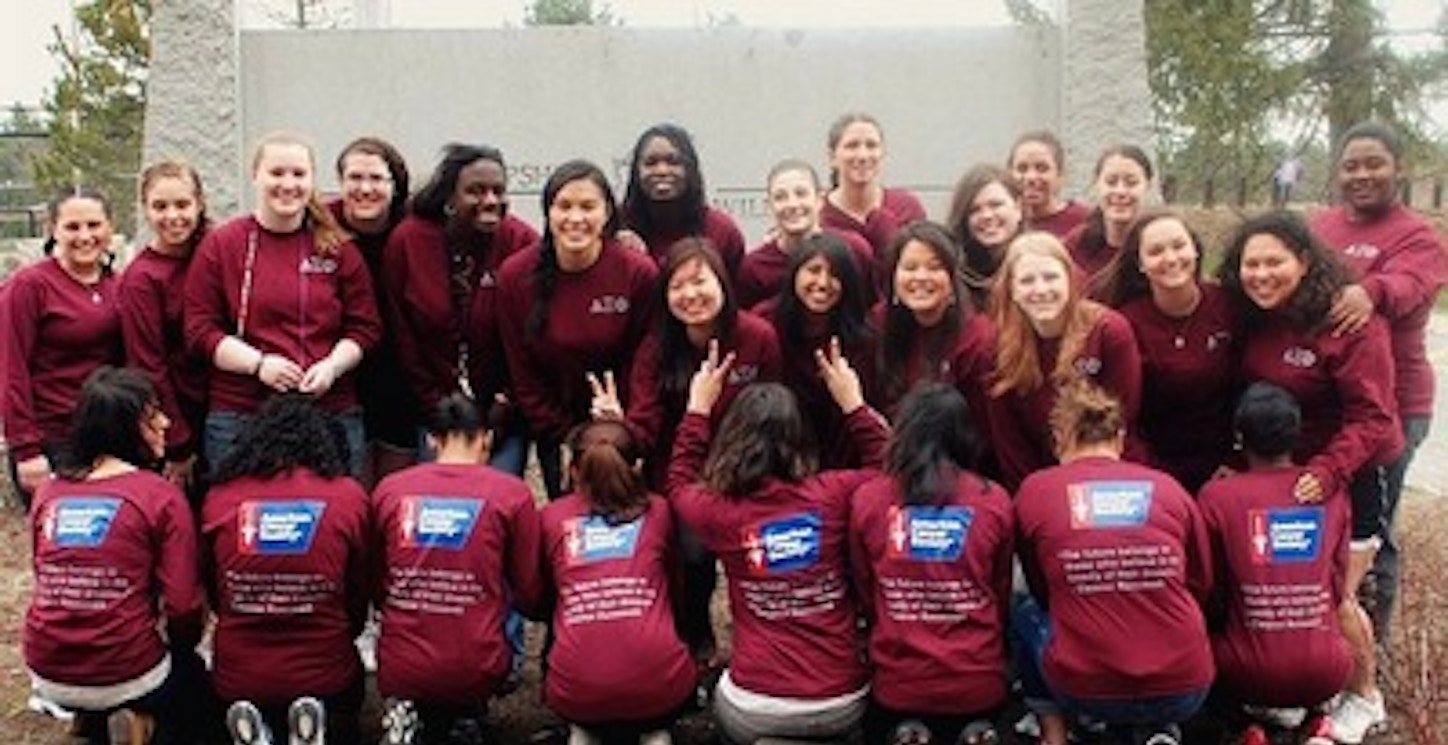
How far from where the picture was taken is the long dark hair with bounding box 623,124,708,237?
4762 millimetres

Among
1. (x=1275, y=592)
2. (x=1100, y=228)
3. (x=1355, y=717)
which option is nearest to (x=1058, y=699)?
(x=1275, y=592)

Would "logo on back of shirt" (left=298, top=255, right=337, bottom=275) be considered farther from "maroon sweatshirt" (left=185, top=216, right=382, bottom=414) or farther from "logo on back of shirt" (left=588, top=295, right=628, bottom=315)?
"logo on back of shirt" (left=588, top=295, right=628, bottom=315)

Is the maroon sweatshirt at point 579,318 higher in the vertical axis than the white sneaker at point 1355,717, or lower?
higher

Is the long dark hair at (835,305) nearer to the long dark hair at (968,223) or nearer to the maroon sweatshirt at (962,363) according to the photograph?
the maroon sweatshirt at (962,363)

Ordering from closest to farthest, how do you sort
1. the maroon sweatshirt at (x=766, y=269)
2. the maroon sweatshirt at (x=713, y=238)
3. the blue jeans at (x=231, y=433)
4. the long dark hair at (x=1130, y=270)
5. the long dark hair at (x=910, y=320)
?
the long dark hair at (x=910, y=320) < the long dark hair at (x=1130, y=270) < the blue jeans at (x=231, y=433) < the maroon sweatshirt at (x=766, y=269) < the maroon sweatshirt at (x=713, y=238)

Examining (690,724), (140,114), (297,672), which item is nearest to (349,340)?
(297,672)

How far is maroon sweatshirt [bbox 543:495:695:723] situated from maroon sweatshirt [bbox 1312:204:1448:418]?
2.32 meters

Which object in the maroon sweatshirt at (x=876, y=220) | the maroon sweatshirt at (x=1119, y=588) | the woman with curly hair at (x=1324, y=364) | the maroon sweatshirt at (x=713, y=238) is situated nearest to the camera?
the maroon sweatshirt at (x=1119, y=588)

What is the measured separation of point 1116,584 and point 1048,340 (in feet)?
2.78

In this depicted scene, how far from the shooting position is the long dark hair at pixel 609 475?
408 cm

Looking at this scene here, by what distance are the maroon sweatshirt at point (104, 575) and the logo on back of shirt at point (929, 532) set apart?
6.42 ft

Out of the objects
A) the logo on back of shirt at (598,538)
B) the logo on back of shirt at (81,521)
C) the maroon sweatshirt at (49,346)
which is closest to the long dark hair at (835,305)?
the logo on back of shirt at (598,538)

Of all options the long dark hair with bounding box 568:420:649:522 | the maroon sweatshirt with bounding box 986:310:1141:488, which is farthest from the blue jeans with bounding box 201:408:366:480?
the maroon sweatshirt with bounding box 986:310:1141:488

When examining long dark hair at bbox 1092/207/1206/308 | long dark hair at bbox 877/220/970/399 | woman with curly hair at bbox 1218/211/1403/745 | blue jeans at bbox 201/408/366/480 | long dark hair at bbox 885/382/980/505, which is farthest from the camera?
blue jeans at bbox 201/408/366/480
